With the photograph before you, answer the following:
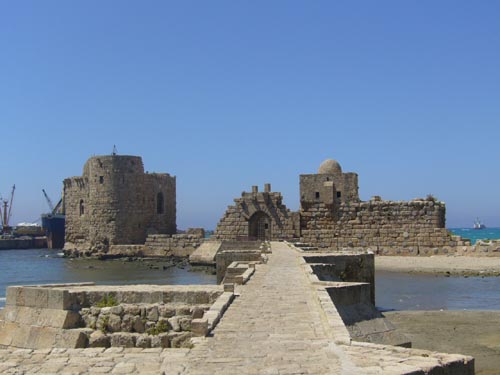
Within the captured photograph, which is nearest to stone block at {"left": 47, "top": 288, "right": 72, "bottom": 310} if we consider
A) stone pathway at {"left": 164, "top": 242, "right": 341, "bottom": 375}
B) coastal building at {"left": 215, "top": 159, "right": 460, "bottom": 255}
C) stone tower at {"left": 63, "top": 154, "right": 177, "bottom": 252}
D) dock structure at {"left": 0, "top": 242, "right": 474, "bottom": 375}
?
stone pathway at {"left": 164, "top": 242, "right": 341, "bottom": 375}

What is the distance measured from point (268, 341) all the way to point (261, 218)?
981 inches

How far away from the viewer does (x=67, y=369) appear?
508 centimetres

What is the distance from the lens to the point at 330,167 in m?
34.3

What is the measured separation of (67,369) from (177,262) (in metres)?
30.2

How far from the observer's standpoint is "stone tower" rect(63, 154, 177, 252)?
128 ft

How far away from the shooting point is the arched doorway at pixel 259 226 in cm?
3053

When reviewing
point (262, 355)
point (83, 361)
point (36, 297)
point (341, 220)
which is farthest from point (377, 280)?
point (83, 361)

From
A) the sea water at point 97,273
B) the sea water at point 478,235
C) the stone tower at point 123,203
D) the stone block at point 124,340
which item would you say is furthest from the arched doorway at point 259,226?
the sea water at point 478,235

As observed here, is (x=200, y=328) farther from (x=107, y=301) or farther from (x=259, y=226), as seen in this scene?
(x=259, y=226)

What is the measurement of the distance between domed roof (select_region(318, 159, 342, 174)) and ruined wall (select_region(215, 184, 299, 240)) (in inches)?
175

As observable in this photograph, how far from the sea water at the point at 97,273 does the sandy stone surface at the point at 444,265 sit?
7.10 m

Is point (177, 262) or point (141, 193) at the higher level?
point (141, 193)

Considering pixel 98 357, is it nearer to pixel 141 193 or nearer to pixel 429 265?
pixel 429 265

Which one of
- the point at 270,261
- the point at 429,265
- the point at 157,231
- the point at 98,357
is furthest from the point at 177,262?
the point at 98,357
